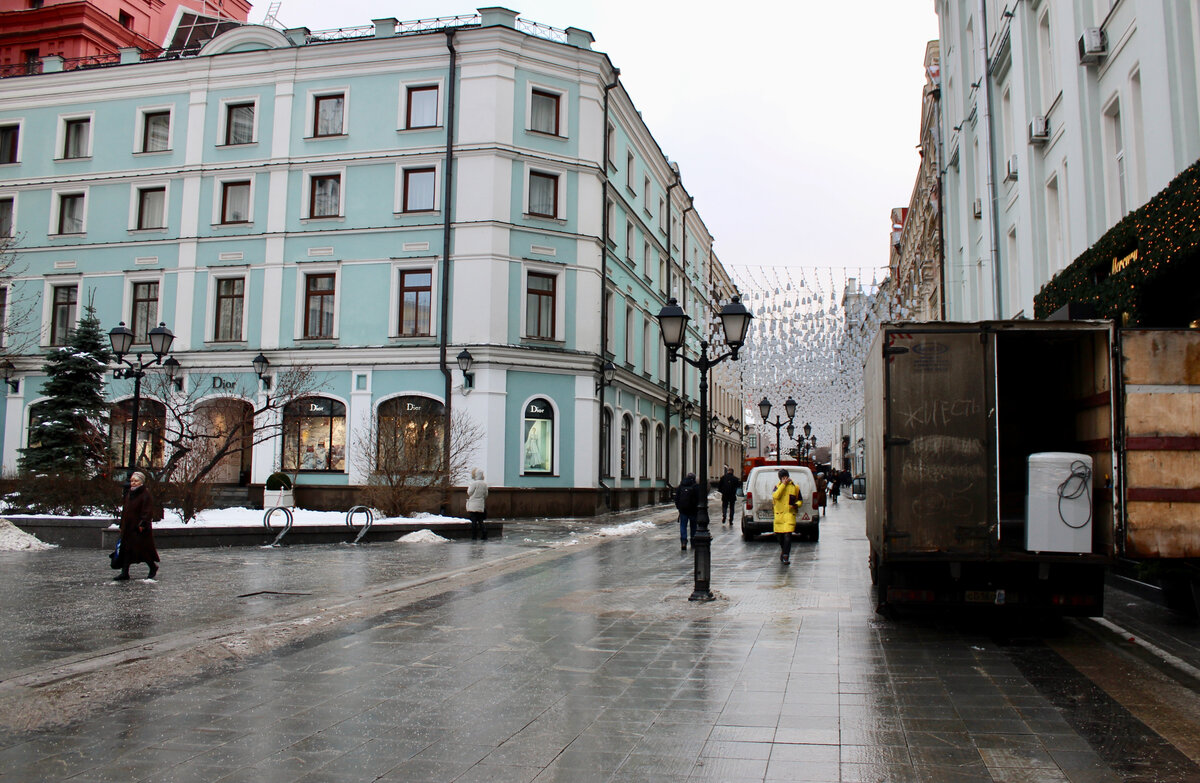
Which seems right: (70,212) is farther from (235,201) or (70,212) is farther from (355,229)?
(355,229)

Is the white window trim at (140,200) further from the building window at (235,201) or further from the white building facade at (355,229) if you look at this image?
the building window at (235,201)

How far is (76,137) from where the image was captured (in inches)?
1350

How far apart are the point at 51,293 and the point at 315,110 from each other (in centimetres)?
1199

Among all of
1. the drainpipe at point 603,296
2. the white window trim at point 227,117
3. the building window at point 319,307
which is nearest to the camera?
the building window at point 319,307

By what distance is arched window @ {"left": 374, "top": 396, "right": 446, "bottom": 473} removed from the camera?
23.4m

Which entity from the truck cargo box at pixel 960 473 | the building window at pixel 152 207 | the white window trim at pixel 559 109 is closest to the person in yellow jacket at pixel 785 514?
the truck cargo box at pixel 960 473

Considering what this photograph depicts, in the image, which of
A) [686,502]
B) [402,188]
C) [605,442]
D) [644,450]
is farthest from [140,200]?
[686,502]

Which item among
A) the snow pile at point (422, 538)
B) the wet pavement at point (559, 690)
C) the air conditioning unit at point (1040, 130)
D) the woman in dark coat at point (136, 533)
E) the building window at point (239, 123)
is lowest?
the wet pavement at point (559, 690)

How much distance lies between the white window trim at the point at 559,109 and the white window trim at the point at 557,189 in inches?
44.1

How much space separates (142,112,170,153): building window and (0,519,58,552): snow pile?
2010 cm

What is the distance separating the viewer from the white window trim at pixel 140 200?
32688mm

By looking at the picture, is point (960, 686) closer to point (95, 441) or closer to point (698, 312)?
point (95, 441)

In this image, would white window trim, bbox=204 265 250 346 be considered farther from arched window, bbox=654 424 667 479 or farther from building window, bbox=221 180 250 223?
arched window, bbox=654 424 667 479

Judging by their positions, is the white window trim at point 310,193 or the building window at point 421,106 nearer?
the building window at point 421,106
